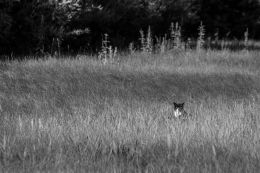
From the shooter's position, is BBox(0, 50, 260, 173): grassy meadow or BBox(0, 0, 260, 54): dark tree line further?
BBox(0, 0, 260, 54): dark tree line

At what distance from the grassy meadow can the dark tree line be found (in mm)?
1181

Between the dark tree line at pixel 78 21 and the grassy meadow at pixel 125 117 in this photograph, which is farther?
the dark tree line at pixel 78 21

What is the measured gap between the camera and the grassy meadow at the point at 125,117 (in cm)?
402

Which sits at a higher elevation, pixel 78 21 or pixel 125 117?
pixel 78 21

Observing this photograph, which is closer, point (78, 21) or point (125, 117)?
point (125, 117)

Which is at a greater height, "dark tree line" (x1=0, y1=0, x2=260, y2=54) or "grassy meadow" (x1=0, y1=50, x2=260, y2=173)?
"dark tree line" (x1=0, y1=0, x2=260, y2=54)

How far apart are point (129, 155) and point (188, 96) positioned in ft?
11.6

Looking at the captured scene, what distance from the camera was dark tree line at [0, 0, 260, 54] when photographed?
11.0 metres

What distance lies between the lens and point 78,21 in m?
11.9

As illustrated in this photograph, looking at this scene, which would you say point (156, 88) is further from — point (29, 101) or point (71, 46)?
point (71, 46)

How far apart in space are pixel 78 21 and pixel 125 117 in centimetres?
662

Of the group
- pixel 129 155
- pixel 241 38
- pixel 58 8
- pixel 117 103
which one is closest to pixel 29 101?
pixel 117 103

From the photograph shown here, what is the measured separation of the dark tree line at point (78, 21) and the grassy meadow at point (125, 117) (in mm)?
1181

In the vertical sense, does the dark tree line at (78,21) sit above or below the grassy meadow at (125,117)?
above
